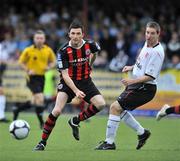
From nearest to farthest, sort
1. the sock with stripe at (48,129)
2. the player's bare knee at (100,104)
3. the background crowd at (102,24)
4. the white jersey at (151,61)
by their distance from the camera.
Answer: the white jersey at (151,61)
the sock with stripe at (48,129)
the player's bare knee at (100,104)
the background crowd at (102,24)

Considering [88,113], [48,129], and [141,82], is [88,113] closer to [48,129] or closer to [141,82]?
[48,129]

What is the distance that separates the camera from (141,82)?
11.2m

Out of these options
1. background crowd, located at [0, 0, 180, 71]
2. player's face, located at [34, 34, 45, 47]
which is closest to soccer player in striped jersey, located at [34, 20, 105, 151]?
player's face, located at [34, 34, 45, 47]

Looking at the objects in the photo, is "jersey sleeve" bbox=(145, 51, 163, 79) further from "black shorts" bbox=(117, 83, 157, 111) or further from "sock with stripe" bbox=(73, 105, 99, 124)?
"sock with stripe" bbox=(73, 105, 99, 124)

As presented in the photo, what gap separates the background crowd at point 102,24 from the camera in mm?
21766

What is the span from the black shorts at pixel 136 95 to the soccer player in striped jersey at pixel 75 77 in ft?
2.25

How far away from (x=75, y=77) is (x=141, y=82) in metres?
1.40

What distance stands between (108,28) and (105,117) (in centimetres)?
514

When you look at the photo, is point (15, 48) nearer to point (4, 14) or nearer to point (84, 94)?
point (4, 14)

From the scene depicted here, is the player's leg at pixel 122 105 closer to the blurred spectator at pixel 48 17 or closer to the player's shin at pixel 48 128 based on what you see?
the player's shin at pixel 48 128

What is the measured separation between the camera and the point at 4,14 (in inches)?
1027

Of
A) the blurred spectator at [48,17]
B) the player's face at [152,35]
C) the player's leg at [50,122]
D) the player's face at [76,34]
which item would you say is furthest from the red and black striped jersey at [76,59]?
the blurred spectator at [48,17]

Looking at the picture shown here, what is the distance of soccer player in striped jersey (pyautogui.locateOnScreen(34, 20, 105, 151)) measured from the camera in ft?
37.4

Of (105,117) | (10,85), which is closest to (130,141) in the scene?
(105,117)
